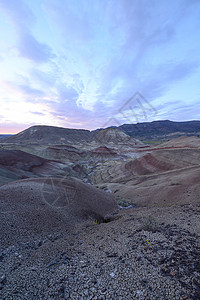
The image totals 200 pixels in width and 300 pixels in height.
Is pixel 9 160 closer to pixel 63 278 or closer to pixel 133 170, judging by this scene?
pixel 133 170

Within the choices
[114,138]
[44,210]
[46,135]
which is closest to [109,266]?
[44,210]

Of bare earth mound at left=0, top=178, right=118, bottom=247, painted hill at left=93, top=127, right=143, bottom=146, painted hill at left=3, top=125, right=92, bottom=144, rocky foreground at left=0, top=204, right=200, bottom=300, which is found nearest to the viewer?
rocky foreground at left=0, top=204, right=200, bottom=300

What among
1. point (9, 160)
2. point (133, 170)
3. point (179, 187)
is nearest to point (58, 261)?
point (179, 187)

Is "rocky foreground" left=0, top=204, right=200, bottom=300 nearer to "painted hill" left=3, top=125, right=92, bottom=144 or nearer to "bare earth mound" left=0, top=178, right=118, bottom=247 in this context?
"bare earth mound" left=0, top=178, right=118, bottom=247

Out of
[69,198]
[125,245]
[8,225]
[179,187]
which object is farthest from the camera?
[179,187]

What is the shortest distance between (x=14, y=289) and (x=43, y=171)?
26914mm

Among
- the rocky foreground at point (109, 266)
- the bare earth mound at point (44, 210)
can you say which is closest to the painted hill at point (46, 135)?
the bare earth mound at point (44, 210)

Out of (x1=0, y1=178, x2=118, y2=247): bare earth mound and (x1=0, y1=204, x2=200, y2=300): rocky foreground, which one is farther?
(x1=0, y1=178, x2=118, y2=247): bare earth mound

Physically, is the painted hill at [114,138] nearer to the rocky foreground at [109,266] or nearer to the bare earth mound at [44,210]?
the bare earth mound at [44,210]

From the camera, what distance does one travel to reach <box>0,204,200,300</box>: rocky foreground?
254cm

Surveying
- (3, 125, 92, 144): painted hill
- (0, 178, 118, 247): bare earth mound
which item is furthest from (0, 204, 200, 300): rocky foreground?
(3, 125, 92, 144): painted hill

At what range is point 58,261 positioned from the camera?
3.49m

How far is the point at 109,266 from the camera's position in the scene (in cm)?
315

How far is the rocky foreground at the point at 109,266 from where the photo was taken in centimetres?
254
